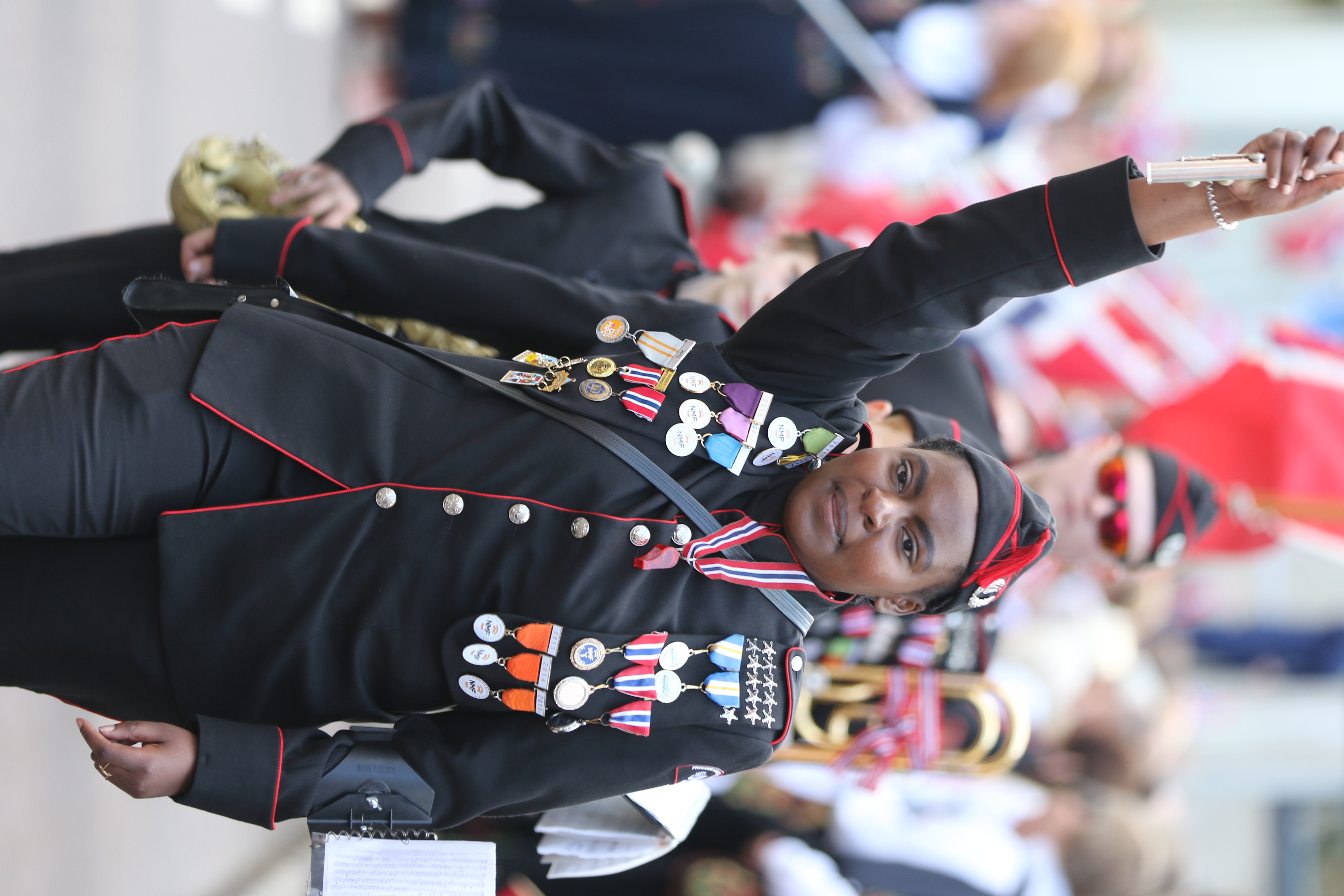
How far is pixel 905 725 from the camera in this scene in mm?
3051

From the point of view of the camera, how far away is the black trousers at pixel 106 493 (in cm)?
172

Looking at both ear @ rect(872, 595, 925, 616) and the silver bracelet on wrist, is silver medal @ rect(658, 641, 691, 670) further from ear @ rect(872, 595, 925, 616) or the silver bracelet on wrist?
the silver bracelet on wrist

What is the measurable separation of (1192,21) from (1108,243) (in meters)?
9.15

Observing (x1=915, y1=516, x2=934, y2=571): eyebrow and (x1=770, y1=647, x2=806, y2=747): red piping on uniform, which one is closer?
(x1=915, y1=516, x2=934, y2=571): eyebrow

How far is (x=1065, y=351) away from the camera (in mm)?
6020

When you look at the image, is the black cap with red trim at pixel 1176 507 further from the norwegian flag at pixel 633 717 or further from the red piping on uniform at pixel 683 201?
the norwegian flag at pixel 633 717

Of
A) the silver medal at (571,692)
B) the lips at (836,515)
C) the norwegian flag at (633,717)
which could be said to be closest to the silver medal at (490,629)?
the silver medal at (571,692)

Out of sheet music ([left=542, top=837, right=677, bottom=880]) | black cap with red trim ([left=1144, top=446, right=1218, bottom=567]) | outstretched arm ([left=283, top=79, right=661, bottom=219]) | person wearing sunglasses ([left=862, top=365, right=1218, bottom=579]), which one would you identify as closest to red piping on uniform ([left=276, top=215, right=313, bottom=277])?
outstretched arm ([left=283, top=79, right=661, bottom=219])

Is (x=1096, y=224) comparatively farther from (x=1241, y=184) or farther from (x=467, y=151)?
(x=467, y=151)

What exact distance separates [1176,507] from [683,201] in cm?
165

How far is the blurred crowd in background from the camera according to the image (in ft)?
12.6

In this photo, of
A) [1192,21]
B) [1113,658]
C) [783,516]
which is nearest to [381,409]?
[783,516]

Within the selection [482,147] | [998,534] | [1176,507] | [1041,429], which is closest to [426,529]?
[998,534]

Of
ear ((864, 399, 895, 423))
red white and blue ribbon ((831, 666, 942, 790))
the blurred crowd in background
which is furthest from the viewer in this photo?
the blurred crowd in background
